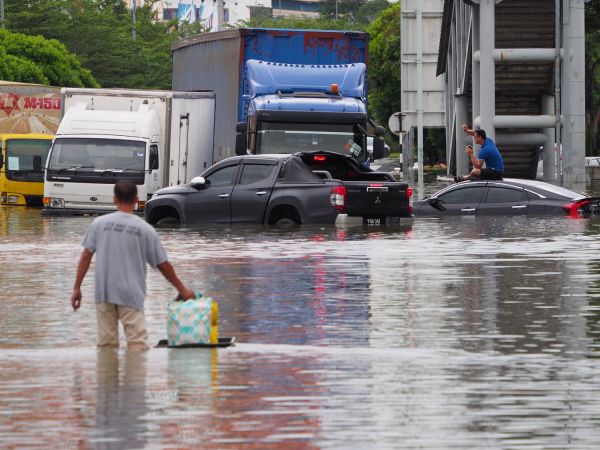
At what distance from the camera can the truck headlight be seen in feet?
113

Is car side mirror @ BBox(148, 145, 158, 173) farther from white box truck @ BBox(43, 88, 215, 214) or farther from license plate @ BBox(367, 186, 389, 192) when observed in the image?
license plate @ BBox(367, 186, 389, 192)

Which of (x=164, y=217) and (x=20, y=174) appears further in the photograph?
(x=20, y=174)

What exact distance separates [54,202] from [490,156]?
29.1ft

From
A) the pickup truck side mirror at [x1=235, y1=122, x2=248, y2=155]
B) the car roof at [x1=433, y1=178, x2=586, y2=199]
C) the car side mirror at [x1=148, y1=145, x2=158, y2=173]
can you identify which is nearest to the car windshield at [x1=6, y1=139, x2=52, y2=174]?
the car side mirror at [x1=148, y1=145, x2=158, y2=173]

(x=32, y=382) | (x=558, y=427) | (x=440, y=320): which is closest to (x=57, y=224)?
(x=440, y=320)

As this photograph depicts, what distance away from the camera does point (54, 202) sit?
34.4 meters

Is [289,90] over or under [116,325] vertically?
over

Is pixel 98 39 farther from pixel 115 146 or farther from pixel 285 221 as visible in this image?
pixel 285 221

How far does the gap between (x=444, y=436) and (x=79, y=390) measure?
9.22 ft

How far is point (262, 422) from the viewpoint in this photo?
9898 millimetres

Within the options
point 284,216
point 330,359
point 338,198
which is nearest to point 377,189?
point 338,198

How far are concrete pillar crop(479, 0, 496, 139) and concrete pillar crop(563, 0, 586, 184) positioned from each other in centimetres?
192

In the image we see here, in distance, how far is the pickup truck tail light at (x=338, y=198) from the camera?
28.5 metres

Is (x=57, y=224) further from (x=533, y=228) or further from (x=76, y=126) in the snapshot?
(x=533, y=228)
